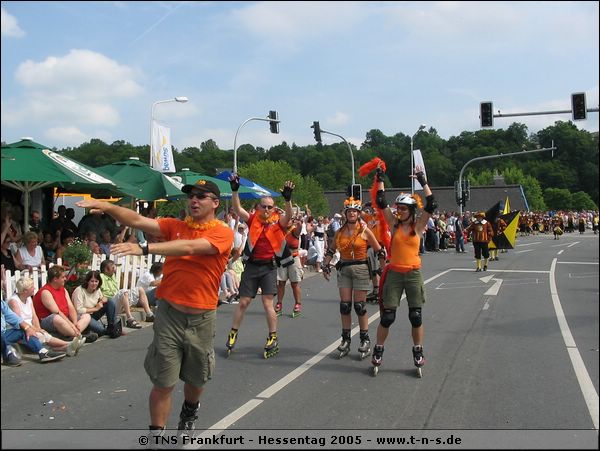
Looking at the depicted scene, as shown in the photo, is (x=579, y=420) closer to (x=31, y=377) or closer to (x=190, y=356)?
(x=190, y=356)

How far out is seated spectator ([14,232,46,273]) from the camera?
9.33 m

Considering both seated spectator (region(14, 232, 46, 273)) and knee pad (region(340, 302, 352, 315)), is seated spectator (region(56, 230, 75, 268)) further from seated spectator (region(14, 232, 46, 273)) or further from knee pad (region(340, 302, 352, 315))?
knee pad (region(340, 302, 352, 315))

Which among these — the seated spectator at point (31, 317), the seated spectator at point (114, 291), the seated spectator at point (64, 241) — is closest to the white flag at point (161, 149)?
the seated spectator at point (64, 241)

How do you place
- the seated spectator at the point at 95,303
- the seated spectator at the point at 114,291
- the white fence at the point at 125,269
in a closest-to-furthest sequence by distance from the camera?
1. the seated spectator at the point at 95,303
2. the white fence at the point at 125,269
3. the seated spectator at the point at 114,291

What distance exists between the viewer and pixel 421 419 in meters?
4.92

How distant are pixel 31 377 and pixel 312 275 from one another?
1221 cm

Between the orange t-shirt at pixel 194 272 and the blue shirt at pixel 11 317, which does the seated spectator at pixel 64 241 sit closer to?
the blue shirt at pixel 11 317

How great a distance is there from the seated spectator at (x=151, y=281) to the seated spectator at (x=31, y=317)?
287cm

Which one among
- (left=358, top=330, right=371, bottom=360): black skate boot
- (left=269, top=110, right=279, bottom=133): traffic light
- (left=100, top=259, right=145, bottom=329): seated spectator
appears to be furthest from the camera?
(left=269, top=110, right=279, bottom=133): traffic light

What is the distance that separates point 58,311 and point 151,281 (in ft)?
8.97

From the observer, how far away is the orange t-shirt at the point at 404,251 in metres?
6.48

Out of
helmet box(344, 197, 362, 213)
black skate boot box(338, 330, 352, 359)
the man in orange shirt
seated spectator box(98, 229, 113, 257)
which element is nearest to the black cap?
the man in orange shirt

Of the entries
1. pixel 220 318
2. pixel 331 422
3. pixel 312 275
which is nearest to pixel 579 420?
pixel 331 422

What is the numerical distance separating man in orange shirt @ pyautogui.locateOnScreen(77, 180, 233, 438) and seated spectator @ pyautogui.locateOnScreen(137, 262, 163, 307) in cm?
670
